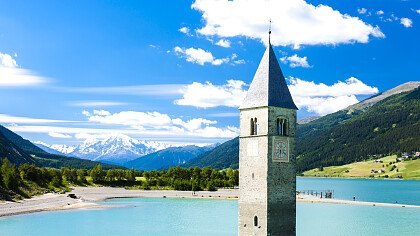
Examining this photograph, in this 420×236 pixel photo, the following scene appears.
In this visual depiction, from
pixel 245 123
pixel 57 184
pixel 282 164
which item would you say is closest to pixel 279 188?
pixel 282 164

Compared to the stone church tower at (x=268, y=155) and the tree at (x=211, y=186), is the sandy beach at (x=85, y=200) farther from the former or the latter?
the stone church tower at (x=268, y=155)

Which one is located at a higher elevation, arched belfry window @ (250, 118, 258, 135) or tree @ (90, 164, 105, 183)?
arched belfry window @ (250, 118, 258, 135)

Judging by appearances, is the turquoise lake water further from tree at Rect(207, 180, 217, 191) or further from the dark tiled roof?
tree at Rect(207, 180, 217, 191)

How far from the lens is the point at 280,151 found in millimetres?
44406

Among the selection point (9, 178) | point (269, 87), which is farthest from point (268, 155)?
point (9, 178)

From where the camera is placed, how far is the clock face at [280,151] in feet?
145

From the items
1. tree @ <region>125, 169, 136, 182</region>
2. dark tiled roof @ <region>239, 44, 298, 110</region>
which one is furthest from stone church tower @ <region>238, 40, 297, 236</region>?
tree @ <region>125, 169, 136, 182</region>

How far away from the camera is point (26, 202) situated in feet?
391

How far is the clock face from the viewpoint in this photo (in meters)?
44.1

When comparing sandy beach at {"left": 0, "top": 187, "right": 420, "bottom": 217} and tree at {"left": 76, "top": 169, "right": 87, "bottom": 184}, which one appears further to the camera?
tree at {"left": 76, "top": 169, "right": 87, "bottom": 184}

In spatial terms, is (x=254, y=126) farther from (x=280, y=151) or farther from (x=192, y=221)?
(x=192, y=221)

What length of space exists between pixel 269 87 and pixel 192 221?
187ft

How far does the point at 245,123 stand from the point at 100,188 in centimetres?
13611

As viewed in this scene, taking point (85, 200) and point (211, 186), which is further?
point (211, 186)
